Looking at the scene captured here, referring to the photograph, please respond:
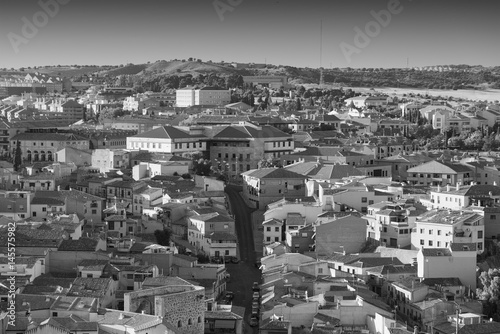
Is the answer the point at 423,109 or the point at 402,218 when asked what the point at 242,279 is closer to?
the point at 402,218

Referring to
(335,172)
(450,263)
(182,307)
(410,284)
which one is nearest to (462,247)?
(450,263)

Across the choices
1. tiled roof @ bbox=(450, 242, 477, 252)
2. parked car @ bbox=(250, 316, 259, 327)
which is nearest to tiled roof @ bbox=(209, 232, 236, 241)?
tiled roof @ bbox=(450, 242, 477, 252)

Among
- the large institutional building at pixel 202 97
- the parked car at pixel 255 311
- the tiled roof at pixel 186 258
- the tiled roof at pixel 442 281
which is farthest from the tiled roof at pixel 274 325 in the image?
the large institutional building at pixel 202 97

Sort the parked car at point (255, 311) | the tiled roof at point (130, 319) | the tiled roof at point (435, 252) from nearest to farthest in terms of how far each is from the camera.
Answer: the tiled roof at point (130, 319) → the parked car at point (255, 311) → the tiled roof at point (435, 252)

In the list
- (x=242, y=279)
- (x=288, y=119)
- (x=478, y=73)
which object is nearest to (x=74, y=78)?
(x=478, y=73)

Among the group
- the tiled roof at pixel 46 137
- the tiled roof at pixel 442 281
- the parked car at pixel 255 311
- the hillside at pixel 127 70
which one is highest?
the hillside at pixel 127 70

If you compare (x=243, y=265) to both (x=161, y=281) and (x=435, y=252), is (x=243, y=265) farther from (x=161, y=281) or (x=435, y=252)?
(x=161, y=281)

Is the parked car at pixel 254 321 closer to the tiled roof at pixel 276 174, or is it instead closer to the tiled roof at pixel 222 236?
the tiled roof at pixel 222 236

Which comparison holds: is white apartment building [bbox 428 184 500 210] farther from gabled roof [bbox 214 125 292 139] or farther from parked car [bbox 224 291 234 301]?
gabled roof [bbox 214 125 292 139]
